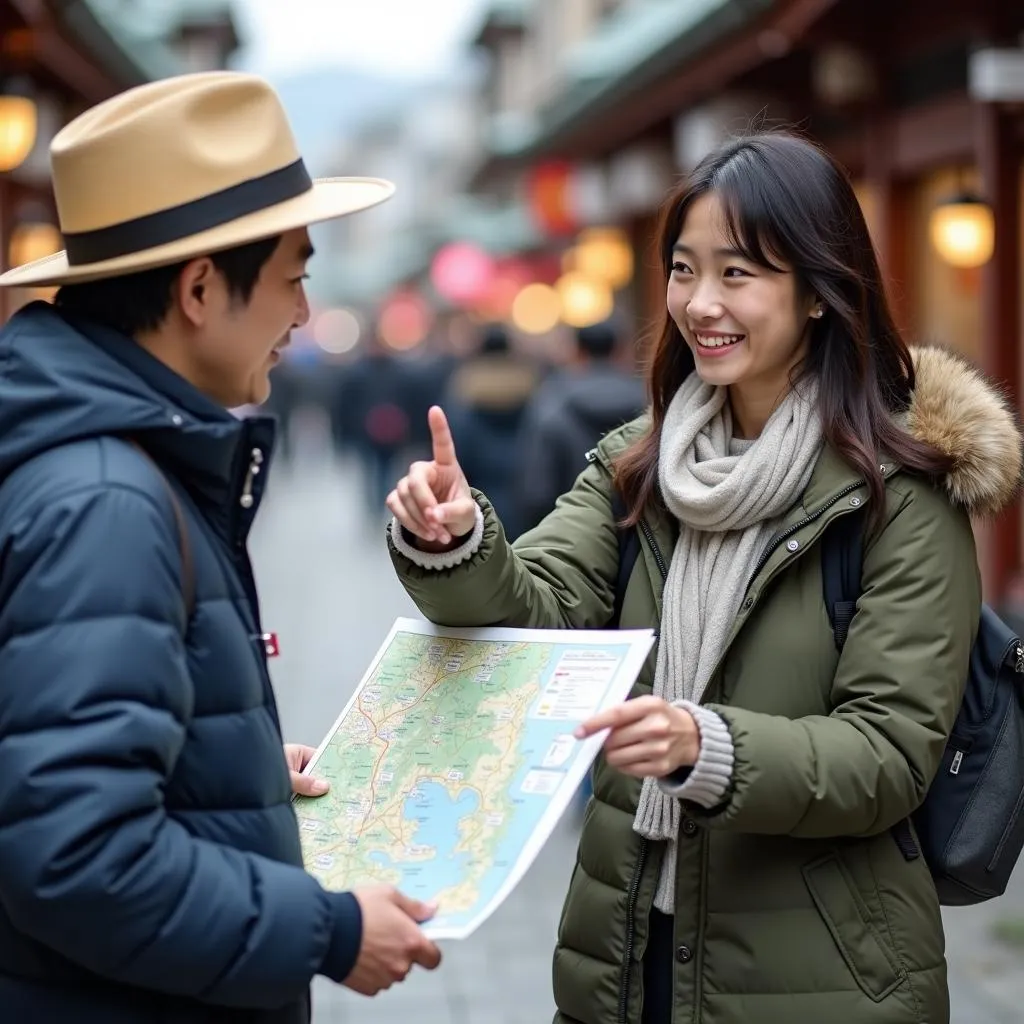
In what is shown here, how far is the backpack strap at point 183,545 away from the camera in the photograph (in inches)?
77.8

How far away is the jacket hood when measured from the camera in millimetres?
1951

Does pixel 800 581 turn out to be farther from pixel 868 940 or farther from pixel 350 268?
pixel 350 268

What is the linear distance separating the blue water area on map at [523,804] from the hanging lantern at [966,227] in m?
6.63

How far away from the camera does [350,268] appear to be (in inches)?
4614

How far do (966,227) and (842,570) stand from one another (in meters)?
6.37

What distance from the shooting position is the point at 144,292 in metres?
2.07

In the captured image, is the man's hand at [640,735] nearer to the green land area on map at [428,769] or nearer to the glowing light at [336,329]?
the green land area on map at [428,769]

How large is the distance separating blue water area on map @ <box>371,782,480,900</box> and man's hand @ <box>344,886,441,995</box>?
10cm

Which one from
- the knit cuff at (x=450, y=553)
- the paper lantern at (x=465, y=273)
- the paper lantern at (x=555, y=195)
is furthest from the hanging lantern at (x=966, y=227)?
the paper lantern at (x=465, y=273)

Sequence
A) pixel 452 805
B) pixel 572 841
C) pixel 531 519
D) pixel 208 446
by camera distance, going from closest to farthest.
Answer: pixel 208 446 → pixel 452 805 → pixel 572 841 → pixel 531 519

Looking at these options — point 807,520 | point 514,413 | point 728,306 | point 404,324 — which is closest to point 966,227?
point 514,413

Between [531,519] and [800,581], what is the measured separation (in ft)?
16.2

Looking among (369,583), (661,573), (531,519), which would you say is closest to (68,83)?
(369,583)

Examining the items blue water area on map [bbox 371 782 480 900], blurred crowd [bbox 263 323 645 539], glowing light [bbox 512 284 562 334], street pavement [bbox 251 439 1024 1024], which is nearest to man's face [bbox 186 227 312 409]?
blurred crowd [bbox 263 323 645 539]
